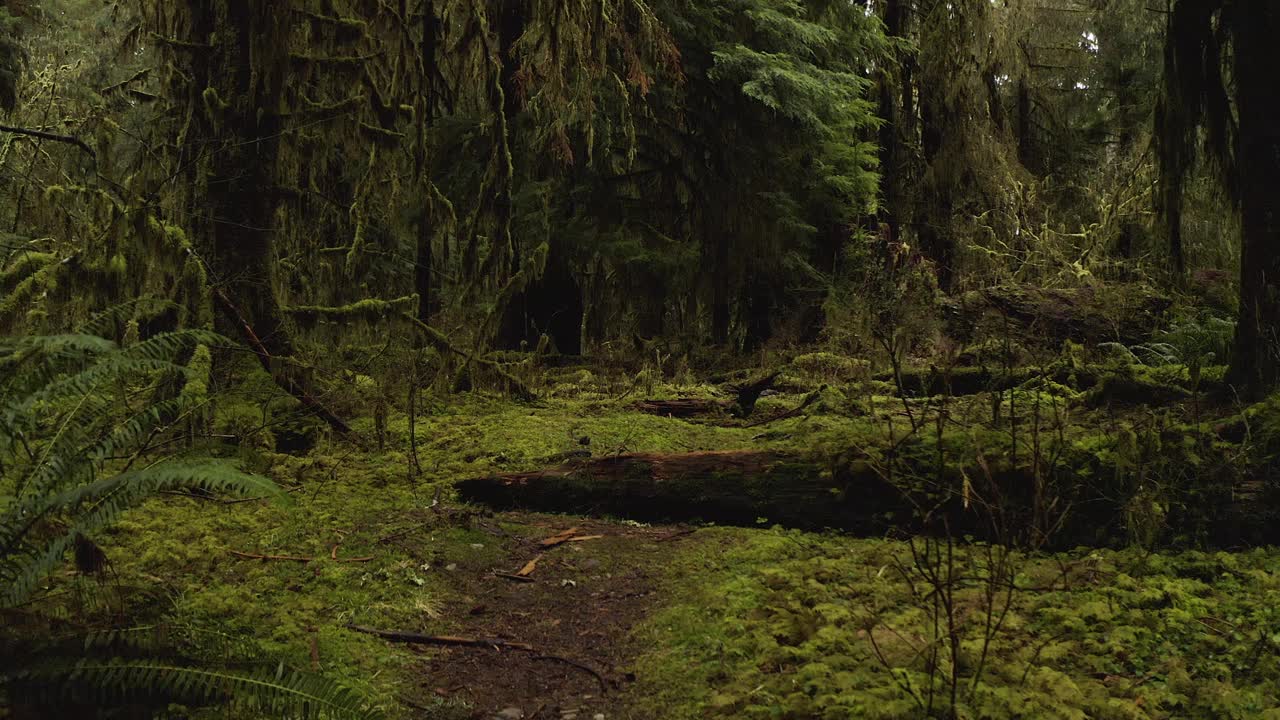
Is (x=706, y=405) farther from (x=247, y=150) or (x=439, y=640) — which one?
(x=439, y=640)

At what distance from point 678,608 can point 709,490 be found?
1.54 metres

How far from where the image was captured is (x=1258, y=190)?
516cm

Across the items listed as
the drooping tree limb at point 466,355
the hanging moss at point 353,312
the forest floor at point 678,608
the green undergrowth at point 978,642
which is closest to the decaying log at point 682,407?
the drooping tree limb at point 466,355

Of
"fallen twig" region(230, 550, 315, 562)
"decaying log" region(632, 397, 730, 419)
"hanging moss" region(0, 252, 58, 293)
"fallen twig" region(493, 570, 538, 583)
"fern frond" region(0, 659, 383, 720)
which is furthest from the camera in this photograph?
"decaying log" region(632, 397, 730, 419)

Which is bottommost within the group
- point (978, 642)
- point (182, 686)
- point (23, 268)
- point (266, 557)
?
point (266, 557)

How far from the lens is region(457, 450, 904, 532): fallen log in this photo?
492 cm

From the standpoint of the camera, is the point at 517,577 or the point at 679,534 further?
the point at 679,534

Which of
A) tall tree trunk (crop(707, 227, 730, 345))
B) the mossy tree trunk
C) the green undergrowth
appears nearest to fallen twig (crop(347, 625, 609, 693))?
the green undergrowth

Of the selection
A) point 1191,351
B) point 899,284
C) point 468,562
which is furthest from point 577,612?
point 899,284

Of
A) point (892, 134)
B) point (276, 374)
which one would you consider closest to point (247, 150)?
point (276, 374)

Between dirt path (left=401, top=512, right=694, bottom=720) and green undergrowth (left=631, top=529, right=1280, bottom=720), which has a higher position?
green undergrowth (left=631, top=529, right=1280, bottom=720)

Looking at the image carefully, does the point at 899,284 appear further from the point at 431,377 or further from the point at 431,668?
the point at 431,668

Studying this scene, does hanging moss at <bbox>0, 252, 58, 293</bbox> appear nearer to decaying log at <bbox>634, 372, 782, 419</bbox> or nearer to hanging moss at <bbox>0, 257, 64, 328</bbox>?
hanging moss at <bbox>0, 257, 64, 328</bbox>

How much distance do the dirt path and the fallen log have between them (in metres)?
0.22
